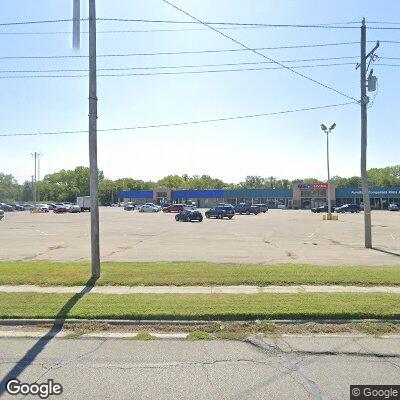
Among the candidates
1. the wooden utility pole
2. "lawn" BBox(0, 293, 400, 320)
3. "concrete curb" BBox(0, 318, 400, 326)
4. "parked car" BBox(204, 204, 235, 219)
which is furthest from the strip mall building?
"concrete curb" BBox(0, 318, 400, 326)

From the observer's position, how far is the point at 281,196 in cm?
9431

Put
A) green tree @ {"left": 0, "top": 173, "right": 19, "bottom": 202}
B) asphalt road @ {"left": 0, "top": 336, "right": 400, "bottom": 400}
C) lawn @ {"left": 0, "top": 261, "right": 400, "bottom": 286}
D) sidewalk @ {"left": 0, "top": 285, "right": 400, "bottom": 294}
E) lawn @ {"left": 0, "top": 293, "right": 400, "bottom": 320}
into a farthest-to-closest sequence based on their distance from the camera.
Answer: green tree @ {"left": 0, "top": 173, "right": 19, "bottom": 202} → lawn @ {"left": 0, "top": 261, "right": 400, "bottom": 286} → sidewalk @ {"left": 0, "top": 285, "right": 400, "bottom": 294} → lawn @ {"left": 0, "top": 293, "right": 400, "bottom": 320} → asphalt road @ {"left": 0, "top": 336, "right": 400, "bottom": 400}

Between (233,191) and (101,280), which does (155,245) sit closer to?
(101,280)

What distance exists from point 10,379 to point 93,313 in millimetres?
2477

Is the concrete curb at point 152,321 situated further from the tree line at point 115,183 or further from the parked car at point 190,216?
the tree line at point 115,183

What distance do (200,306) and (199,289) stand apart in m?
1.57

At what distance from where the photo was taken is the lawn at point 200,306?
6938 millimetres

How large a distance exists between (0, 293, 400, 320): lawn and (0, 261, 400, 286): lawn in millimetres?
1198

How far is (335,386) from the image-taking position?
14.4ft

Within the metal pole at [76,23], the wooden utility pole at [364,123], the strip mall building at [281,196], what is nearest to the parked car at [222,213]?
the wooden utility pole at [364,123]

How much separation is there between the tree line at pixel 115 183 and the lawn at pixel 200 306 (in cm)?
13187

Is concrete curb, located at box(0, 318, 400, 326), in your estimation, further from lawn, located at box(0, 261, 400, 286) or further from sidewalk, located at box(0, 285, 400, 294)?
lawn, located at box(0, 261, 400, 286)

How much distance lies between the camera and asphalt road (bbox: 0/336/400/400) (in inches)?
170

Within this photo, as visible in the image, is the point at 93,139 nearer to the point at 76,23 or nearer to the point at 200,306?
the point at 76,23
